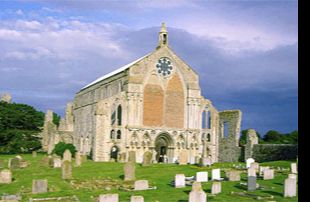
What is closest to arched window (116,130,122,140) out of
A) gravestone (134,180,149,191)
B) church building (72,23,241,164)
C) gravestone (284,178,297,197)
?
church building (72,23,241,164)

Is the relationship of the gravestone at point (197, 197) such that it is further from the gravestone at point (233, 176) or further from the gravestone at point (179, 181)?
the gravestone at point (233, 176)

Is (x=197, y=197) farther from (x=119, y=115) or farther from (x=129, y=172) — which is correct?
(x=119, y=115)

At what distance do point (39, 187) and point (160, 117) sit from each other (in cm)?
3219

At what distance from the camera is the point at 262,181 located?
24047 millimetres

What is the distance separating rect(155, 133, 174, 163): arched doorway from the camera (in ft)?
172

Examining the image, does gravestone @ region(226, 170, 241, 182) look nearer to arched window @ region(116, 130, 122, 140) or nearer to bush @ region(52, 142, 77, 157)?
arched window @ region(116, 130, 122, 140)

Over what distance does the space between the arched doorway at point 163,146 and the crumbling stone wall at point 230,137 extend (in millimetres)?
7222

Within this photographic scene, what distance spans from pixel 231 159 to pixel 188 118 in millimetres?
6932

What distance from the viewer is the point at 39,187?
21.4 meters

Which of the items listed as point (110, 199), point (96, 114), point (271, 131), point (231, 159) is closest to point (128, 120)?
point (96, 114)

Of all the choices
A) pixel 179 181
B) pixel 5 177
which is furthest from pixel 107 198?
pixel 5 177

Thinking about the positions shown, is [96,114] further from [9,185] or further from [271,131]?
[271,131]

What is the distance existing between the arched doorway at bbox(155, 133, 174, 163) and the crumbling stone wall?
7222 mm

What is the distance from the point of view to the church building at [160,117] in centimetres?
4981
